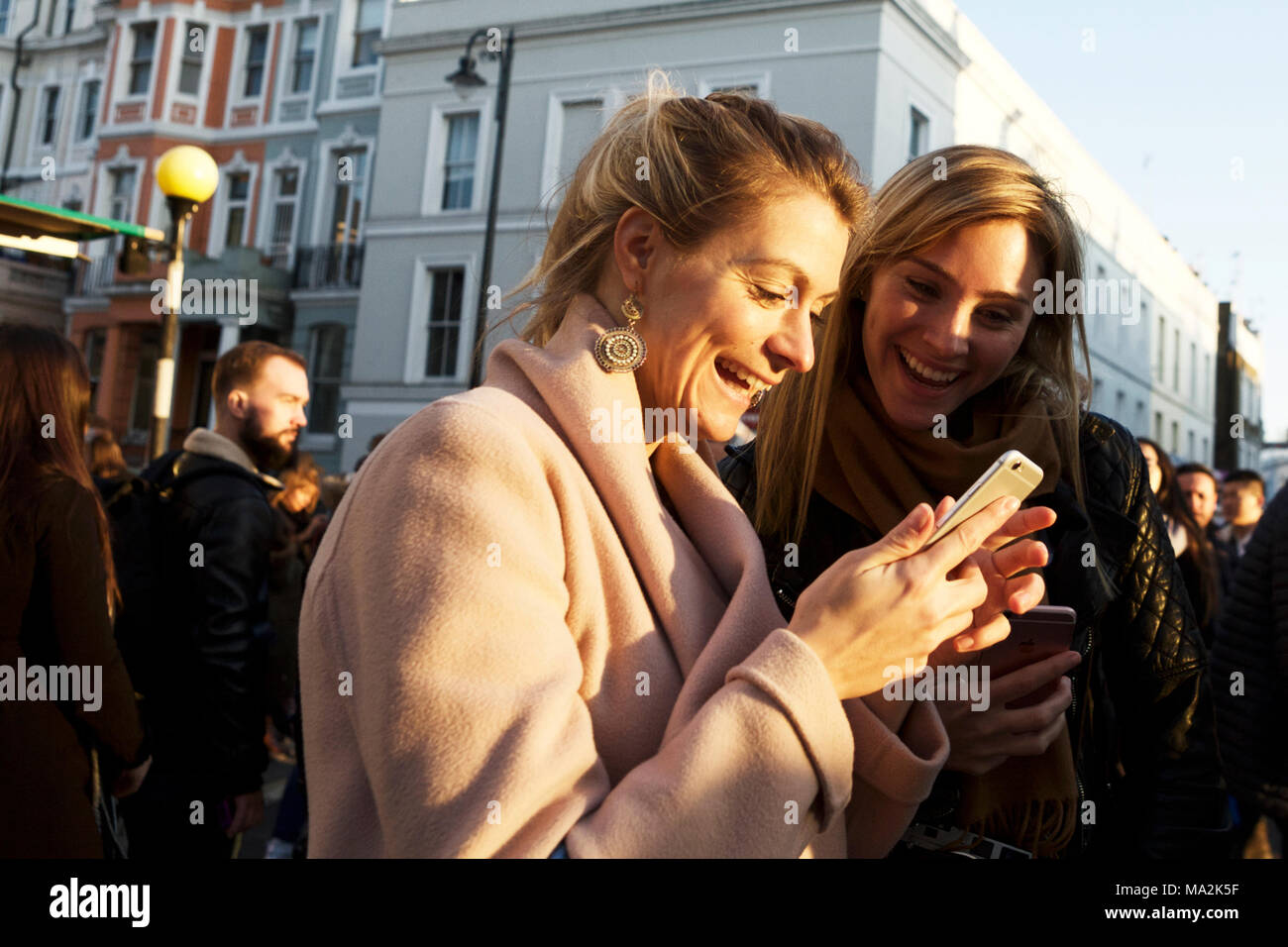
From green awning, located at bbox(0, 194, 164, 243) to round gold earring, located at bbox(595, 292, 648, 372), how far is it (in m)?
3.23

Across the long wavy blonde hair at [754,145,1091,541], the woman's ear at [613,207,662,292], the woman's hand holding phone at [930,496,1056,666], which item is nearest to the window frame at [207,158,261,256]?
the long wavy blonde hair at [754,145,1091,541]

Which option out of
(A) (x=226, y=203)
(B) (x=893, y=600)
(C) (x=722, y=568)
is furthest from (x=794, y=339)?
(A) (x=226, y=203)

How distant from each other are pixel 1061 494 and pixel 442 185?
20.1 meters

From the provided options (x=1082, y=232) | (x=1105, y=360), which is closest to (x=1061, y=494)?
(x=1082, y=232)

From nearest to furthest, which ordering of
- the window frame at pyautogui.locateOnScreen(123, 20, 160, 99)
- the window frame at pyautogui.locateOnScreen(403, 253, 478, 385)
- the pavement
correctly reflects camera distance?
1. the pavement
2. the window frame at pyautogui.locateOnScreen(403, 253, 478, 385)
3. the window frame at pyautogui.locateOnScreen(123, 20, 160, 99)

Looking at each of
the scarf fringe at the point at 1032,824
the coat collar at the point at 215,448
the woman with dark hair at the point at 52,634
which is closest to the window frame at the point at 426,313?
the coat collar at the point at 215,448

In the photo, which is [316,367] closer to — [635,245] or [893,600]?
[635,245]

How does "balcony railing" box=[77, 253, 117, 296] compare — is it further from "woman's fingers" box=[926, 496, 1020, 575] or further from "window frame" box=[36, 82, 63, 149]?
"woman's fingers" box=[926, 496, 1020, 575]

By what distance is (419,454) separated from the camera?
4.61 feet

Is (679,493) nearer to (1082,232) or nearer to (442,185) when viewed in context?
(1082,232)

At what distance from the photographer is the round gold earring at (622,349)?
1699 millimetres

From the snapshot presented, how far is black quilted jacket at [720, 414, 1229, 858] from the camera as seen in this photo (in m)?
2.20

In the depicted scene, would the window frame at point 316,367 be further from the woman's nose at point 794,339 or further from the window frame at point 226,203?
the woman's nose at point 794,339

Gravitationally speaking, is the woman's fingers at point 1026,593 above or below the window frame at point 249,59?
below
